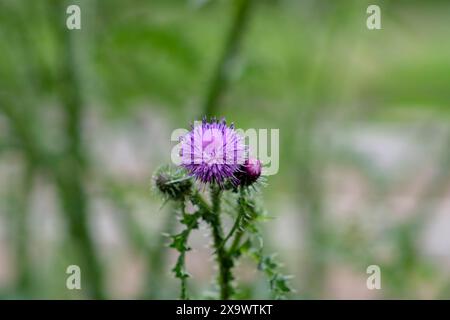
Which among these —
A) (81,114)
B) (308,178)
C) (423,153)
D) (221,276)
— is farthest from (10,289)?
(423,153)

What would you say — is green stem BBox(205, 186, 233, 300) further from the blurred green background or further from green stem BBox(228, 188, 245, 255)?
the blurred green background

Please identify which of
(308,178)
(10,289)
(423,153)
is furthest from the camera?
(423,153)

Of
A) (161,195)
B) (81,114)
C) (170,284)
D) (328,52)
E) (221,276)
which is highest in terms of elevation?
(328,52)

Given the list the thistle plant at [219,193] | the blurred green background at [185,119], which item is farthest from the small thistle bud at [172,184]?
the blurred green background at [185,119]

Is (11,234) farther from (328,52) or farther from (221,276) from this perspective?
(221,276)

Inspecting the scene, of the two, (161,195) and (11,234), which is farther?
(11,234)

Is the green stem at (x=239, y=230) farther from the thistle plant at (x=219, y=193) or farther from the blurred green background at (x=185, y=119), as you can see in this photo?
the blurred green background at (x=185, y=119)

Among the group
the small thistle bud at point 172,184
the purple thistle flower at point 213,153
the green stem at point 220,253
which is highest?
the purple thistle flower at point 213,153
